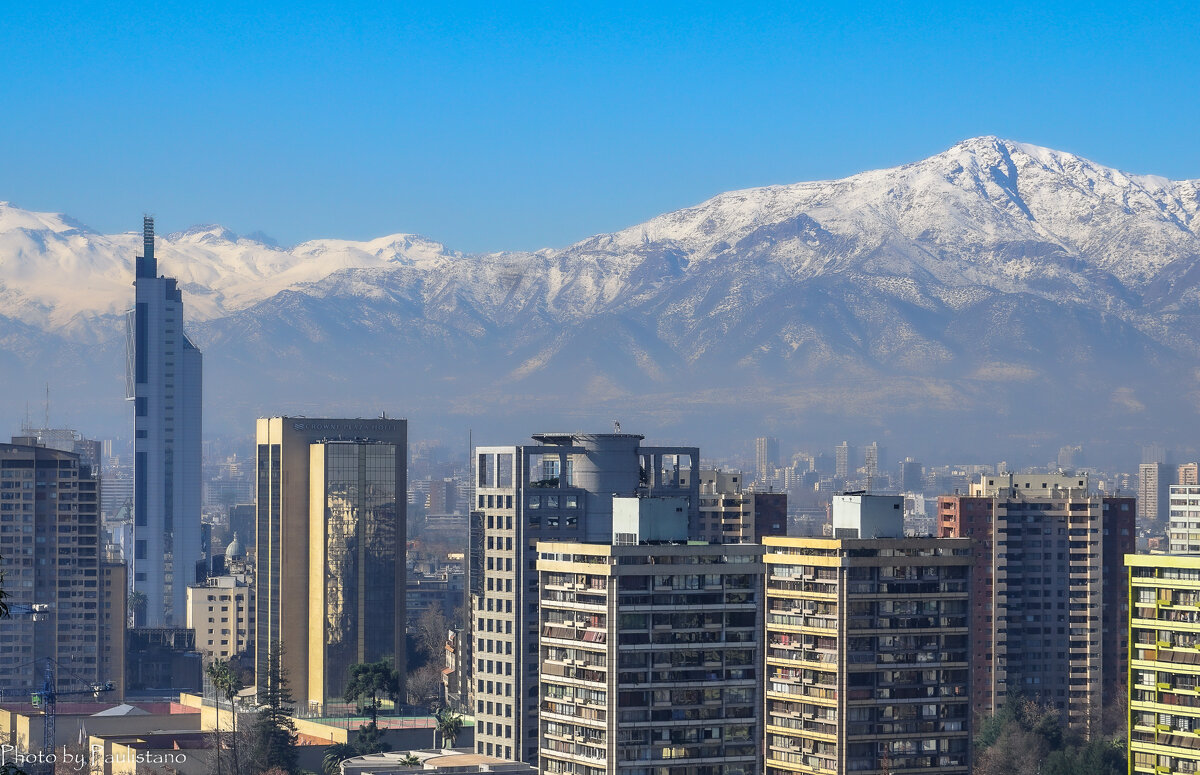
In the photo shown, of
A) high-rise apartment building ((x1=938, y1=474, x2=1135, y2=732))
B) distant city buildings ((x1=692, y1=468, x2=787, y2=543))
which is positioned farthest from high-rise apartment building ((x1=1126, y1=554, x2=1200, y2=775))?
distant city buildings ((x1=692, y1=468, x2=787, y2=543))

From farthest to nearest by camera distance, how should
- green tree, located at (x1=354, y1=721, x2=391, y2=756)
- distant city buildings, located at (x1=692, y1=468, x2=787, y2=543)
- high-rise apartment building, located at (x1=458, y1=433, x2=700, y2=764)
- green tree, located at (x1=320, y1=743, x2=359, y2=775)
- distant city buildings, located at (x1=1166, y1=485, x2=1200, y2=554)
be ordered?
distant city buildings, located at (x1=692, y1=468, x2=787, y2=543) → green tree, located at (x1=354, y1=721, x2=391, y2=756) → green tree, located at (x1=320, y1=743, x2=359, y2=775) → high-rise apartment building, located at (x1=458, y1=433, x2=700, y2=764) → distant city buildings, located at (x1=1166, y1=485, x2=1200, y2=554)

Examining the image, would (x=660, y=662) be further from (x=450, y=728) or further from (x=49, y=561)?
(x=49, y=561)

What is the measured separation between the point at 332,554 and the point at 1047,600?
128ft

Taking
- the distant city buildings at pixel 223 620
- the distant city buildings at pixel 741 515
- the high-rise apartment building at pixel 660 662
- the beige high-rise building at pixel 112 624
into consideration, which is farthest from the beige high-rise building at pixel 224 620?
the high-rise apartment building at pixel 660 662

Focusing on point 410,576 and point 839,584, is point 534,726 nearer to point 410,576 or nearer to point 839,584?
point 839,584

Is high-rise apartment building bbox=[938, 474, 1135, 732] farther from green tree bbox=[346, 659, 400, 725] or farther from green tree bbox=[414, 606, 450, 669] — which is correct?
green tree bbox=[414, 606, 450, 669]

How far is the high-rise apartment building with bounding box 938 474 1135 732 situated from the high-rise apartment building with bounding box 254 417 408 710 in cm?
3114

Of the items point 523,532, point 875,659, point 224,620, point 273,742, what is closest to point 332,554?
point 273,742

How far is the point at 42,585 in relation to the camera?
122 meters

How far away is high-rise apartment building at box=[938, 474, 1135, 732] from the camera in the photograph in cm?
10019

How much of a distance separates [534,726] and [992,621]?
130 feet

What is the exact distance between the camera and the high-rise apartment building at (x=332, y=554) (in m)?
111

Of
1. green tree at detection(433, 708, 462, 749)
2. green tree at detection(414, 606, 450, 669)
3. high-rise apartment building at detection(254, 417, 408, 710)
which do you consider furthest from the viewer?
green tree at detection(414, 606, 450, 669)

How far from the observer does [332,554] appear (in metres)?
113
